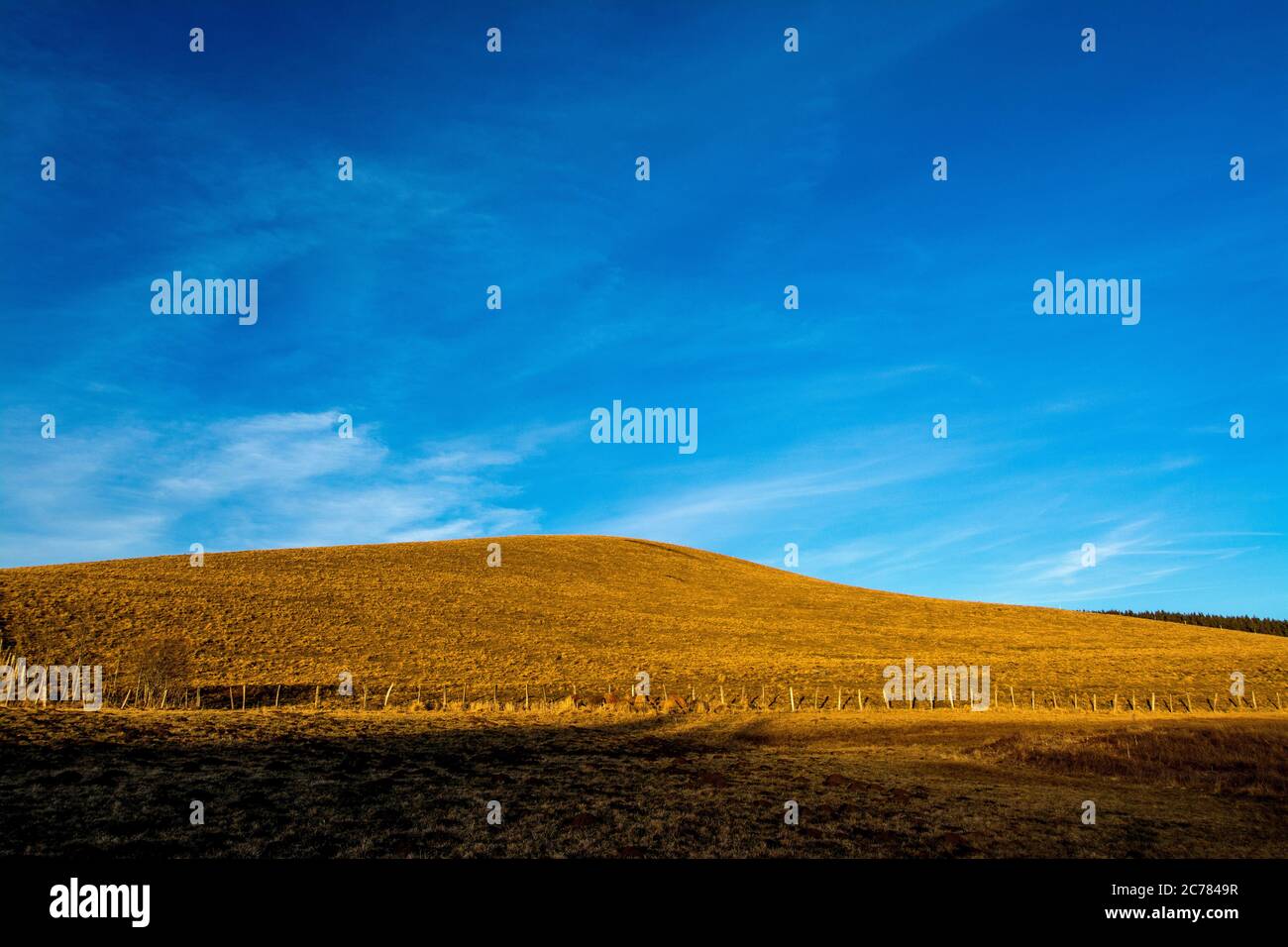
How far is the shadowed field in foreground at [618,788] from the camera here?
1475cm

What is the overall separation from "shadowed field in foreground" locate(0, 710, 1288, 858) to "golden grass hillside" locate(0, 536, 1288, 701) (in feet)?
63.1

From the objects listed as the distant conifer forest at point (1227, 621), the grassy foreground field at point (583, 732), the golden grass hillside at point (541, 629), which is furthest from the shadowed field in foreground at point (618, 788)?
the distant conifer forest at point (1227, 621)

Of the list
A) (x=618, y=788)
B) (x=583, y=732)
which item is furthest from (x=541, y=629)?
(x=618, y=788)

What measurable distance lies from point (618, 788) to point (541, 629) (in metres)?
42.9

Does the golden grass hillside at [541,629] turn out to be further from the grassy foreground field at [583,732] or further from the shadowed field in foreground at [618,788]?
the shadowed field in foreground at [618,788]

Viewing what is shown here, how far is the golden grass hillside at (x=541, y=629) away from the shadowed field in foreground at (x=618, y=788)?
63.1 ft

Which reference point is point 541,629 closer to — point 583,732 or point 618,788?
point 583,732

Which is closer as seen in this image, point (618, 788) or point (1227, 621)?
point (618, 788)

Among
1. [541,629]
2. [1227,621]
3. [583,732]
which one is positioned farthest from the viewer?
[1227,621]

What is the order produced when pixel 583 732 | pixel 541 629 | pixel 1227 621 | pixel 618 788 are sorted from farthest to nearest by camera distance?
pixel 1227 621, pixel 541 629, pixel 583 732, pixel 618 788

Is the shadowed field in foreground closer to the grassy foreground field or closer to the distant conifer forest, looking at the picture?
the grassy foreground field

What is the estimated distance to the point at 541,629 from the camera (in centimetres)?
6191

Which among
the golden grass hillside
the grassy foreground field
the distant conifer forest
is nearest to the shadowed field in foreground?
the grassy foreground field
